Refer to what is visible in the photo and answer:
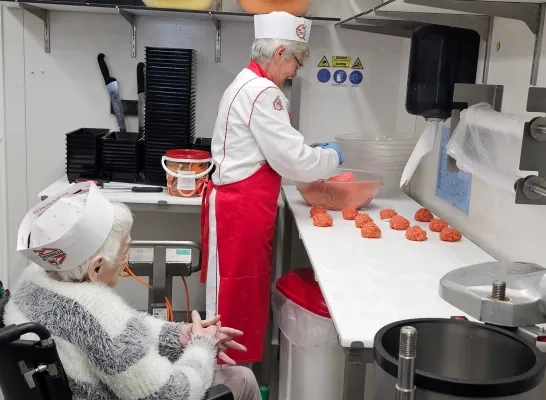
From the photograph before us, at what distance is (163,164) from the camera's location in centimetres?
299

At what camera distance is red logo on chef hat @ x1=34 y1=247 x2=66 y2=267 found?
1.42 meters

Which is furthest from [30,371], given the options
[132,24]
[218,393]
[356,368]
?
[132,24]

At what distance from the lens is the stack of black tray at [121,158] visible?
314 centimetres

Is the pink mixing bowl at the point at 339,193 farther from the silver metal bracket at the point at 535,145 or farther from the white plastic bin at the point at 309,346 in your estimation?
the silver metal bracket at the point at 535,145

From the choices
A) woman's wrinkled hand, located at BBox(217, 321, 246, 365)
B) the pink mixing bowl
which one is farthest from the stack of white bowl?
woman's wrinkled hand, located at BBox(217, 321, 246, 365)

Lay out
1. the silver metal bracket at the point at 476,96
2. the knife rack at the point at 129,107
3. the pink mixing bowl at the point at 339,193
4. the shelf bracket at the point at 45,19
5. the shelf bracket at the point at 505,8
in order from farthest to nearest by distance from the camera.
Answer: the knife rack at the point at 129,107 → the shelf bracket at the point at 45,19 → the pink mixing bowl at the point at 339,193 → the silver metal bracket at the point at 476,96 → the shelf bracket at the point at 505,8

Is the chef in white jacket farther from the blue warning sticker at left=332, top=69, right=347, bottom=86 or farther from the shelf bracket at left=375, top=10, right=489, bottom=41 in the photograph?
the blue warning sticker at left=332, top=69, right=347, bottom=86

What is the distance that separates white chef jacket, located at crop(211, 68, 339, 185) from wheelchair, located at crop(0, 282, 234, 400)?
1.37m

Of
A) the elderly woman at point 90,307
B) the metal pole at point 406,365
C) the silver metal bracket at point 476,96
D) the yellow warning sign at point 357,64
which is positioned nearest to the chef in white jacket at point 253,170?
the silver metal bracket at point 476,96

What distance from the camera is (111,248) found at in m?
1.55

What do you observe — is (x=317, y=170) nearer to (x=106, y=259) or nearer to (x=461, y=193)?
(x=461, y=193)

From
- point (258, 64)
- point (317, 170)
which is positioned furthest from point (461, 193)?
point (258, 64)

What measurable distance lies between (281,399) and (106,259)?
136cm

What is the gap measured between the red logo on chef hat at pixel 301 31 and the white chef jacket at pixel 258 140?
0.25 m
